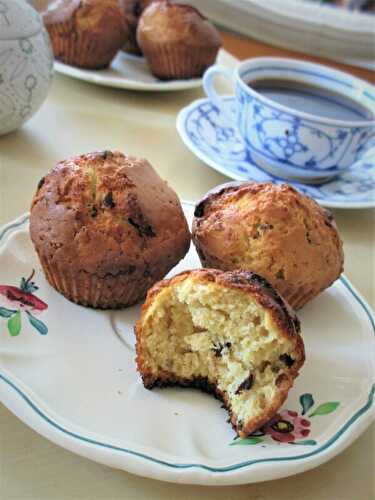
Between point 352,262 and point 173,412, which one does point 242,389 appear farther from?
point 352,262

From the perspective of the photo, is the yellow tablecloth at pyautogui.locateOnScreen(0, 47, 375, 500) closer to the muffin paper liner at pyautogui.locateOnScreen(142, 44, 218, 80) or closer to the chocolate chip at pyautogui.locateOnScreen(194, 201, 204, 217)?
the muffin paper liner at pyautogui.locateOnScreen(142, 44, 218, 80)

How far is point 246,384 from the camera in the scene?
0.84m

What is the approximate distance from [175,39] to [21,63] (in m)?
0.61

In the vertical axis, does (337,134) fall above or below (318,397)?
above

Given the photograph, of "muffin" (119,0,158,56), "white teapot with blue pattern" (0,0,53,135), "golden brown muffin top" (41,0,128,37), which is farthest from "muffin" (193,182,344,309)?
"muffin" (119,0,158,56)

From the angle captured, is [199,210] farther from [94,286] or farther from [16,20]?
[16,20]

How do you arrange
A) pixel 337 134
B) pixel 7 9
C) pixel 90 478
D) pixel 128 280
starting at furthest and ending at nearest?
pixel 337 134
pixel 7 9
pixel 128 280
pixel 90 478

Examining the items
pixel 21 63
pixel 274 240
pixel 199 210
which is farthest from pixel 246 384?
pixel 21 63

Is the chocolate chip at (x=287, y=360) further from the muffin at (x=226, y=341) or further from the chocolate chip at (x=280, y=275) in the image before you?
the chocolate chip at (x=280, y=275)

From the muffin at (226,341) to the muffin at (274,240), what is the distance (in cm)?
16

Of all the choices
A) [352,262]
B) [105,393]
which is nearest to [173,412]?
[105,393]

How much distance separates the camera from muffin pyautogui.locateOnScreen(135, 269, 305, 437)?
2.68 ft

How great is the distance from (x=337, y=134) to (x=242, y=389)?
2.54 ft

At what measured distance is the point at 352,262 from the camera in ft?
4.36
